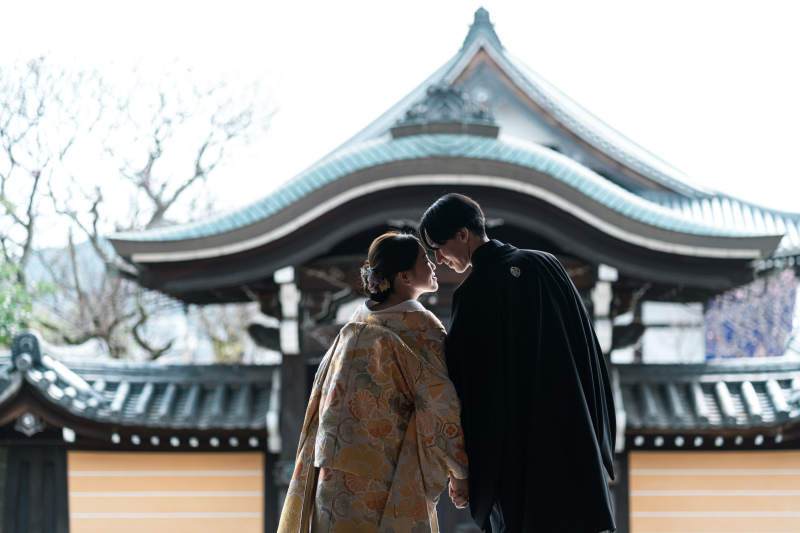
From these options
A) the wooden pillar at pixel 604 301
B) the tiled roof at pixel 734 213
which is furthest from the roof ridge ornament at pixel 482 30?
the wooden pillar at pixel 604 301

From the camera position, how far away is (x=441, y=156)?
469 centimetres

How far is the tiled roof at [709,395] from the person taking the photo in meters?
4.96

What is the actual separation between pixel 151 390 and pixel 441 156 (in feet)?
8.68

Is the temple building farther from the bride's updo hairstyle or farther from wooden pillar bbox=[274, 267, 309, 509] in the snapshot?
the bride's updo hairstyle

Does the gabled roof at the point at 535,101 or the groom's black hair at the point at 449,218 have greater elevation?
the gabled roof at the point at 535,101

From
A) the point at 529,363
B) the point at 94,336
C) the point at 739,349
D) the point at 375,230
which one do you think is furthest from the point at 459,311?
the point at 739,349

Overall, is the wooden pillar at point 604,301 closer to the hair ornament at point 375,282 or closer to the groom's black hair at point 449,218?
the groom's black hair at point 449,218

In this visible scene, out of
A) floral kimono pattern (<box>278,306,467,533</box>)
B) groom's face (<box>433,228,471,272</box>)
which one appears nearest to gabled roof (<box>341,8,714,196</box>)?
groom's face (<box>433,228,471,272</box>)

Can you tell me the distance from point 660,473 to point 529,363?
3261mm

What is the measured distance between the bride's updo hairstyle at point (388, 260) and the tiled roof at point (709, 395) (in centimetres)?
300

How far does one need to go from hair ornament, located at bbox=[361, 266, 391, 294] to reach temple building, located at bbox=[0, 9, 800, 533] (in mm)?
2129

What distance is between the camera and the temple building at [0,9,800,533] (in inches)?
188

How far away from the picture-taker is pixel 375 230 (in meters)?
5.21

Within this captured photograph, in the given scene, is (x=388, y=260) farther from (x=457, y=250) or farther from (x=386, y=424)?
(x=386, y=424)
